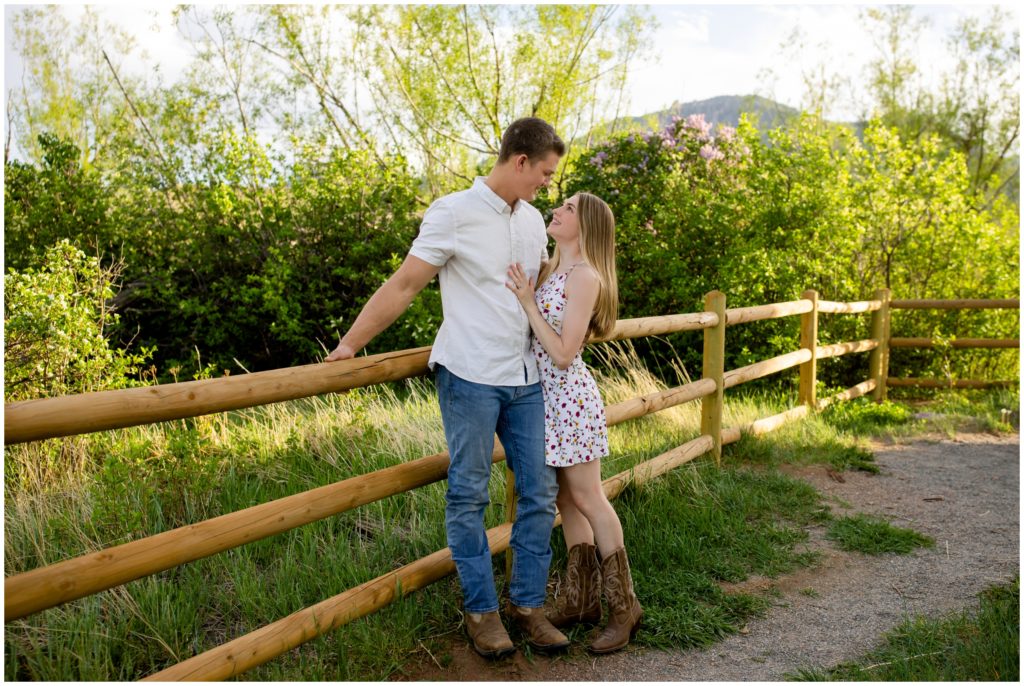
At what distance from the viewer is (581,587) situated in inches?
146

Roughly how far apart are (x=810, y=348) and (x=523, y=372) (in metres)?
5.71

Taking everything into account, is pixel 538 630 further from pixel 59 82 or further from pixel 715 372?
pixel 59 82

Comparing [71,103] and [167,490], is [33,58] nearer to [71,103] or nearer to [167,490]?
[71,103]

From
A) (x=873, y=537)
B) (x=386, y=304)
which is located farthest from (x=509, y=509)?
(x=873, y=537)

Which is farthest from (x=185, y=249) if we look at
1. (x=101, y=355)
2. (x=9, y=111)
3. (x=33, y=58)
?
(x=33, y=58)

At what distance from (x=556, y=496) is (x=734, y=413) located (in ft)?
13.4

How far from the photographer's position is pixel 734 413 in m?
7.46

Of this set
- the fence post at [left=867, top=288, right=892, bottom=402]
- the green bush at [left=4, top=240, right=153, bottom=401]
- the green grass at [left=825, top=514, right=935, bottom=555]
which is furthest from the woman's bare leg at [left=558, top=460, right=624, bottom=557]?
the fence post at [left=867, top=288, right=892, bottom=402]

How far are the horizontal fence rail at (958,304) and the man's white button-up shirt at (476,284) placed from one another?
7.58m

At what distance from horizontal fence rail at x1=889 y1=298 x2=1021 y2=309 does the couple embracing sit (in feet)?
23.5

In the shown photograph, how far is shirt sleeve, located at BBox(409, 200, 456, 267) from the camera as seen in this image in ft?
10.6

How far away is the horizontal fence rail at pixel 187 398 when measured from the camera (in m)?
2.39

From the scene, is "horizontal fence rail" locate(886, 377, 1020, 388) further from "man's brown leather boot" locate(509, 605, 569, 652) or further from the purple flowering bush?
"man's brown leather boot" locate(509, 605, 569, 652)

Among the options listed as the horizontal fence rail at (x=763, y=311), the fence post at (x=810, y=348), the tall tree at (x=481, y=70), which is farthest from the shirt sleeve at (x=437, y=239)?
the tall tree at (x=481, y=70)
